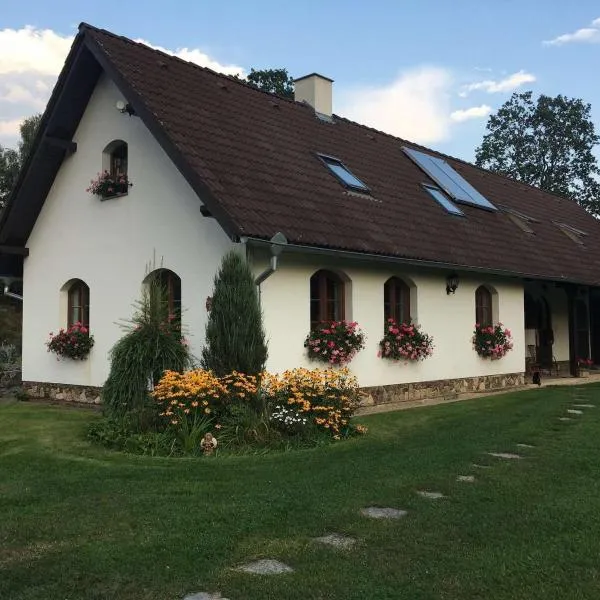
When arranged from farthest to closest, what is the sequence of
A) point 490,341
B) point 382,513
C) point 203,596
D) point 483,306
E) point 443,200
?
point 443,200 → point 483,306 → point 490,341 → point 382,513 → point 203,596

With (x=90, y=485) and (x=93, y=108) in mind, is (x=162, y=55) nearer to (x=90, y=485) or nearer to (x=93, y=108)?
(x=93, y=108)

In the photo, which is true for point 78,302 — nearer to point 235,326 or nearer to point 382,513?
point 235,326

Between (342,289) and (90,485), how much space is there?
243 inches

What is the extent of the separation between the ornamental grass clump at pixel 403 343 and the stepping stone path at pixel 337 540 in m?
7.18

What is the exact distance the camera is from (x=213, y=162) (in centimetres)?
977

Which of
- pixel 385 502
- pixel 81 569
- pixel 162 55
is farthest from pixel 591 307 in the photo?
pixel 81 569

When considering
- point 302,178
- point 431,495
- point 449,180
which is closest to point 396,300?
point 302,178

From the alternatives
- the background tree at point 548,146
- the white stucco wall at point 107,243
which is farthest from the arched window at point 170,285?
the background tree at point 548,146

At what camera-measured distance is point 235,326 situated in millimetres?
8727

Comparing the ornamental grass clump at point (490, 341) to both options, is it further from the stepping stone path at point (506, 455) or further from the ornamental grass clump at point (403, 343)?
the stepping stone path at point (506, 455)

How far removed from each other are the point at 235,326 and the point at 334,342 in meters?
2.18

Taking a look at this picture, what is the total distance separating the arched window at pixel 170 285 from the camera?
33.7ft

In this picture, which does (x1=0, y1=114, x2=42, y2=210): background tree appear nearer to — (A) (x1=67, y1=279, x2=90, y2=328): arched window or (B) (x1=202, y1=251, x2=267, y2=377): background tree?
(A) (x1=67, y1=279, x2=90, y2=328): arched window

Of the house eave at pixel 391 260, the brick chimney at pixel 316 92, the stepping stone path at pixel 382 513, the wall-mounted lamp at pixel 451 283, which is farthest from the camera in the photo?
the brick chimney at pixel 316 92
